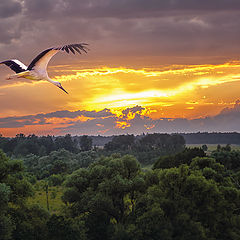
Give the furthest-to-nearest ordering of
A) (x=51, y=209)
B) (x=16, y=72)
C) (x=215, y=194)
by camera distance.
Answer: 1. (x=51, y=209)
2. (x=215, y=194)
3. (x=16, y=72)

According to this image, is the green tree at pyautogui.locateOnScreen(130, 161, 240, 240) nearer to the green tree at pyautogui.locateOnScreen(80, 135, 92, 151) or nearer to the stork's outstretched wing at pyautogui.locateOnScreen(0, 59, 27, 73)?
the stork's outstretched wing at pyautogui.locateOnScreen(0, 59, 27, 73)

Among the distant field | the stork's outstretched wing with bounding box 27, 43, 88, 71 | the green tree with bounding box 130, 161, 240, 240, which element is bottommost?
the distant field

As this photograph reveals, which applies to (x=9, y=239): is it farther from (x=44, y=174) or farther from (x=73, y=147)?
(x=73, y=147)

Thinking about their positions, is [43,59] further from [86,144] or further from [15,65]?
[86,144]

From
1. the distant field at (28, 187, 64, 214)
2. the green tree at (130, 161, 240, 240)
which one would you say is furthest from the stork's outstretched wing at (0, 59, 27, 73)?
the distant field at (28, 187, 64, 214)

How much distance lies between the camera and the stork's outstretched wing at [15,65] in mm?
15017

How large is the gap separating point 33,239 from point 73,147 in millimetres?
152948

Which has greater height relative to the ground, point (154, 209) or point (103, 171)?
point (103, 171)

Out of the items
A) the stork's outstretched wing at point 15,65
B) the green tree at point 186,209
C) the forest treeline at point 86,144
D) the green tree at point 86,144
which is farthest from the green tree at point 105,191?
the green tree at point 86,144

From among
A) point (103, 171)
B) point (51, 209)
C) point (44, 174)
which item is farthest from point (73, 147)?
point (103, 171)

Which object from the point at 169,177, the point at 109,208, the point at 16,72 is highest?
the point at 16,72

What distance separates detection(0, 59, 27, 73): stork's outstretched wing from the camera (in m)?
15.0

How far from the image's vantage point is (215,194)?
155 ft

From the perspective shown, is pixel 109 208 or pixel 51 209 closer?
pixel 109 208
